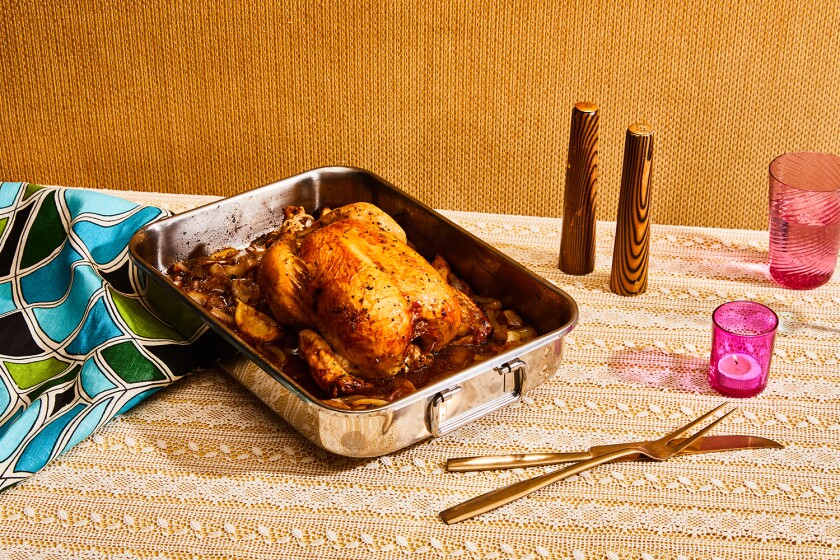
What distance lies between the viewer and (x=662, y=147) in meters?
2.21

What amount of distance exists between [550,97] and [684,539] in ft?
3.92

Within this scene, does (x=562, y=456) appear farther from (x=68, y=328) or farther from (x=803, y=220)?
(x=68, y=328)

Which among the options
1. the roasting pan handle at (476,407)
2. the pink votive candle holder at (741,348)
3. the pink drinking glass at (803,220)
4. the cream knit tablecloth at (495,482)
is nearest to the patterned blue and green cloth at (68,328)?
the cream knit tablecloth at (495,482)

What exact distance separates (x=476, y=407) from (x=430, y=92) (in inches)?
41.0

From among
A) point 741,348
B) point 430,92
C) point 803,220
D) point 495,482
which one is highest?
point 430,92

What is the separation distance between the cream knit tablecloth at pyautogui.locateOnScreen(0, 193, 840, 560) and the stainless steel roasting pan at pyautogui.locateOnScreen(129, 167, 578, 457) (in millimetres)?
65

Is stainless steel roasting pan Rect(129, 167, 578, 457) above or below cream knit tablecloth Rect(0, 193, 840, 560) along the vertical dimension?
above

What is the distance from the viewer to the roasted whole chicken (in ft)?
4.41

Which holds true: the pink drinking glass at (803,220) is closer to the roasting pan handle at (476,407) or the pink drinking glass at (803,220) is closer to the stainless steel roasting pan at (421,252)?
the stainless steel roasting pan at (421,252)

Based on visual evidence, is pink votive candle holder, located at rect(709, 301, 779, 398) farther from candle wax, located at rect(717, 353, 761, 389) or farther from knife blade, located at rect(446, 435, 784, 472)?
knife blade, located at rect(446, 435, 784, 472)

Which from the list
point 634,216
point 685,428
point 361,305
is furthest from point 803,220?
point 361,305

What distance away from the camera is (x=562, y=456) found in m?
1.34

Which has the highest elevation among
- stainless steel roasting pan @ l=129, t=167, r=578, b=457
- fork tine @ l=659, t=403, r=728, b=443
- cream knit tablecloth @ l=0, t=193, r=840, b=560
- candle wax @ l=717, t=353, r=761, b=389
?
stainless steel roasting pan @ l=129, t=167, r=578, b=457

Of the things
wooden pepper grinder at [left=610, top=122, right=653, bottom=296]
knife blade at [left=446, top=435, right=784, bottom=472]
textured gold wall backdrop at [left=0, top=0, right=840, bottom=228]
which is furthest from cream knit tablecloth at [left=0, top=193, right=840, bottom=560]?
textured gold wall backdrop at [left=0, top=0, right=840, bottom=228]
